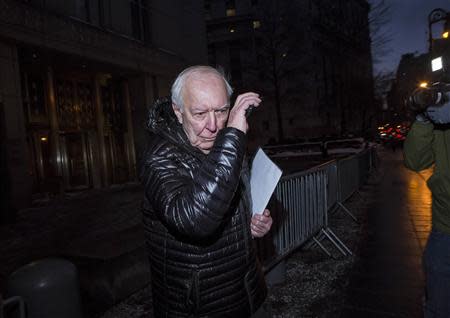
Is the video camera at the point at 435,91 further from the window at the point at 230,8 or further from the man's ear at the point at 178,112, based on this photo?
the window at the point at 230,8

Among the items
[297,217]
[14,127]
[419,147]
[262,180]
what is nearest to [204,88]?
[262,180]

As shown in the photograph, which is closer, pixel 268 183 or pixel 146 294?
pixel 268 183

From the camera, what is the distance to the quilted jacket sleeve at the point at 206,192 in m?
1.44

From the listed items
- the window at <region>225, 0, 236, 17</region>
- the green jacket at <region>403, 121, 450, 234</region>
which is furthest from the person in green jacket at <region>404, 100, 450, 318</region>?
the window at <region>225, 0, 236, 17</region>

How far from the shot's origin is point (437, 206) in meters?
2.45

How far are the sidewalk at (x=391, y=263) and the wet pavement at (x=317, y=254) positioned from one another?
0.03ft

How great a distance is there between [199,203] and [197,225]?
0.09 m

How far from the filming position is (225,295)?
5.69ft

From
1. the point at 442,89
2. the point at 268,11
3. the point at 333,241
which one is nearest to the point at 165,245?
the point at 442,89

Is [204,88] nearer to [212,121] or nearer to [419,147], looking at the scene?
[212,121]

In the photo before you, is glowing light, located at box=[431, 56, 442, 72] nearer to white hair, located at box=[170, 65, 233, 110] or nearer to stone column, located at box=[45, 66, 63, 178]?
white hair, located at box=[170, 65, 233, 110]

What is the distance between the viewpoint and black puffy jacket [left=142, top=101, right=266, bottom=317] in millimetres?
1462

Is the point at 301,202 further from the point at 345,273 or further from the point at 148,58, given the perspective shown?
the point at 148,58

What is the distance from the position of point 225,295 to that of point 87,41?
14.0 meters
